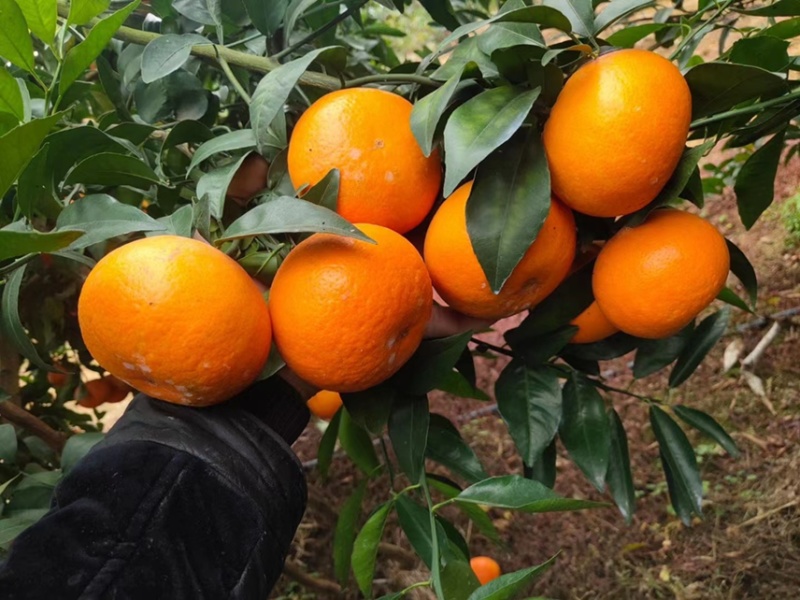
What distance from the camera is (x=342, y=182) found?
0.56 metres

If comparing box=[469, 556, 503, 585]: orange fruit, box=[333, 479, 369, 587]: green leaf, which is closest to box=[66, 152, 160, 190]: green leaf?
box=[333, 479, 369, 587]: green leaf

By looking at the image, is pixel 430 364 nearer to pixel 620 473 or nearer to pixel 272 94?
pixel 272 94

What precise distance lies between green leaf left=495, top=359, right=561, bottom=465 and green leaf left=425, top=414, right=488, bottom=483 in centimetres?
8

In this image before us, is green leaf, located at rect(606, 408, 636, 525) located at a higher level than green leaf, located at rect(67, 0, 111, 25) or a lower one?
Result: lower

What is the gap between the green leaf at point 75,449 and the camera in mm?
833

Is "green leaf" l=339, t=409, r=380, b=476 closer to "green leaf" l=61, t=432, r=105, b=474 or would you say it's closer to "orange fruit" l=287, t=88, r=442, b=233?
"green leaf" l=61, t=432, r=105, b=474

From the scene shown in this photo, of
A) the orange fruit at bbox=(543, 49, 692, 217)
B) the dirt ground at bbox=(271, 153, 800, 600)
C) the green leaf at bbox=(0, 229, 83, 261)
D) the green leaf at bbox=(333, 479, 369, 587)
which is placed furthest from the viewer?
the dirt ground at bbox=(271, 153, 800, 600)

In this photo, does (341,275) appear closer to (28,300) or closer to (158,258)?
(158,258)

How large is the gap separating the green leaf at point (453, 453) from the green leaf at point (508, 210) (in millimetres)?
318

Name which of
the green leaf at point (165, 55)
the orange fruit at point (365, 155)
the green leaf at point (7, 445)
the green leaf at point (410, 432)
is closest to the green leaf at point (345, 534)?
the green leaf at point (410, 432)

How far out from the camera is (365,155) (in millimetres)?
556

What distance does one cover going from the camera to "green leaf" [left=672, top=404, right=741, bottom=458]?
90 centimetres

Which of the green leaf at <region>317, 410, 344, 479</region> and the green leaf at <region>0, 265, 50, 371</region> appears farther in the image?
the green leaf at <region>317, 410, 344, 479</region>

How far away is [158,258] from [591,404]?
1.76 ft
